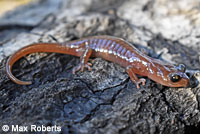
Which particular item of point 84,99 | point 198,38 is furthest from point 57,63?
point 198,38

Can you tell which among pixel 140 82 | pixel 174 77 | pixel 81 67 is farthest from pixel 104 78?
pixel 174 77

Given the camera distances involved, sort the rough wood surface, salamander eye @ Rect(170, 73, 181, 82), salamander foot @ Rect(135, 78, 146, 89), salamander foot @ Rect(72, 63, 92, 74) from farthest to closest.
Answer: salamander foot @ Rect(72, 63, 92, 74) < salamander foot @ Rect(135, 78, 146, 89) < salamander eye @ Rect(170, 73, 181, 82) < the rough wood surface

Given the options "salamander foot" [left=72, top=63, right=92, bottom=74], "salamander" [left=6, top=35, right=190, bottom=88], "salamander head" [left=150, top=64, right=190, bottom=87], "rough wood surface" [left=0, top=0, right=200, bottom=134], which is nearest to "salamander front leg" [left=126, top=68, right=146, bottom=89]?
"salamander" [left=6, top=35, right=190, bottom=88]

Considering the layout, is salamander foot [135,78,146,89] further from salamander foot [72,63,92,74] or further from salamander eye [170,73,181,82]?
salamander foot [72,63,92,74]

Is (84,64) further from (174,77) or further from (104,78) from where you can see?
(174,77)

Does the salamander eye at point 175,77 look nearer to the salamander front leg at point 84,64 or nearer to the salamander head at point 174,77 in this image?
the salamander head at point 174,77

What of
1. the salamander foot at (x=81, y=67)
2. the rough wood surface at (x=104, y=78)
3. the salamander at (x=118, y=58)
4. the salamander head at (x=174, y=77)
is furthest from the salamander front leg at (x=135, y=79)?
the salamander foot at (x=81, y=67)
